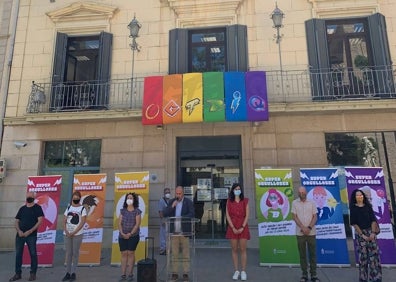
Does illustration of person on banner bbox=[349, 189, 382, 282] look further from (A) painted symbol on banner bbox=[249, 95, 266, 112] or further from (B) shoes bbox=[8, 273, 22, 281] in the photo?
(B) shoes bbox=[8, 273, 22, 281]

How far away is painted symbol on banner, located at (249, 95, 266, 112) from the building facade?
1.92 ft

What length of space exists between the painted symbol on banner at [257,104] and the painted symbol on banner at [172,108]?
218 centimetres

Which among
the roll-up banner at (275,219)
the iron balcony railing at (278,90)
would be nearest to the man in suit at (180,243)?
the roll-up banner at (275,219)

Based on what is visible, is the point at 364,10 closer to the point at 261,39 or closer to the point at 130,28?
the point at 261,39

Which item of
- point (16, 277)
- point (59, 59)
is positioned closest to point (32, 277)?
point (16, 277)

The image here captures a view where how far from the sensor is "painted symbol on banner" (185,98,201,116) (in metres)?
9.59

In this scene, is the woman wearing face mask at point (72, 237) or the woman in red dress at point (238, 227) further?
the woman wearing face mask at point (72, 237)

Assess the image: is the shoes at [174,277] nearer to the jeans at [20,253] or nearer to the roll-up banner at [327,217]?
the jeans at [20,253]

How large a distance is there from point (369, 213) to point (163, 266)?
4625 mm

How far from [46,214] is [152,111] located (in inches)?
161

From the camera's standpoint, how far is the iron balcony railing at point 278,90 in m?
9.97

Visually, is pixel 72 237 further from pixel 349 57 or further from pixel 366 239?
pixel 349 57

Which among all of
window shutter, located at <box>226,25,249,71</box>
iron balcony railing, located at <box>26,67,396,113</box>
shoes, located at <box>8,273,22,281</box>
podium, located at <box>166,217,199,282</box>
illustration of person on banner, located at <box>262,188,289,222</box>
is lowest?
shoes, located at <box>8,273,22,281</box>

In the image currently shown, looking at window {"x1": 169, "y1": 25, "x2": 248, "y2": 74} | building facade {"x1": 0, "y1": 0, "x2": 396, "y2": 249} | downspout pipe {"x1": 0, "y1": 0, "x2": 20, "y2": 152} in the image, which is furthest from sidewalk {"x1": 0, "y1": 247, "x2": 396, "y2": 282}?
window {"x1": 169, "y1": 25, "x2": 248, "y2": 74}
